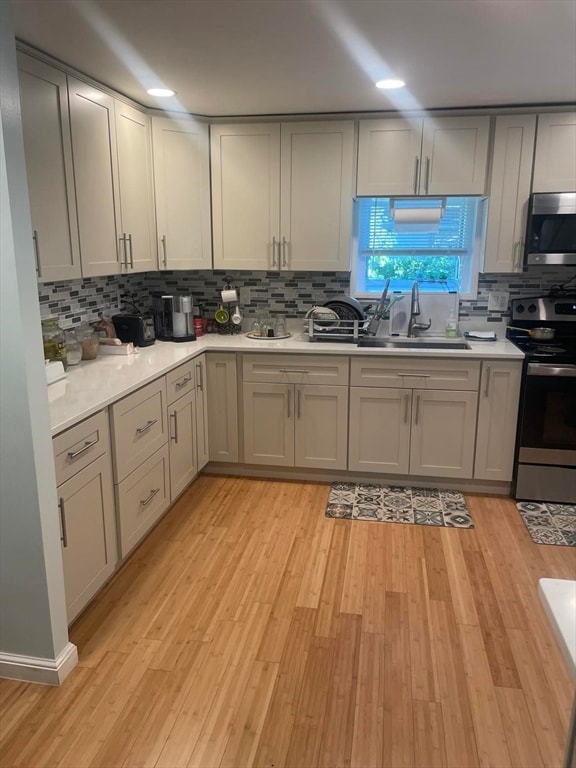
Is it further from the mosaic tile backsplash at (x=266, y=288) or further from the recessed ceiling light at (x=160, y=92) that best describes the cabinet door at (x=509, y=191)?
the recessed ceiling light at (x=160, y=92)

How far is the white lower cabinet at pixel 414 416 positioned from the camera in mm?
3445

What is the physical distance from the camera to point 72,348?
300 centimetres

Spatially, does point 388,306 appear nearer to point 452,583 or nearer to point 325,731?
point 452,583

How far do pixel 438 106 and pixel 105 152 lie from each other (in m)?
1.90

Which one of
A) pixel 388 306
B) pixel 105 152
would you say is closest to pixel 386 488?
pixel 388 306

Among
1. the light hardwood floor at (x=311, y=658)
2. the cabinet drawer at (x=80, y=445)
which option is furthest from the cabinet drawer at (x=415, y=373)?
the cabinet drawer at (x=80, y=445)

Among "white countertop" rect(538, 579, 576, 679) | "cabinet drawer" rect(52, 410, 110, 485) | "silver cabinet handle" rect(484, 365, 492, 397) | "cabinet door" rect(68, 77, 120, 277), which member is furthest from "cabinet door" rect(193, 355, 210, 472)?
"white countertop" rect(538, 579, 576, 679)

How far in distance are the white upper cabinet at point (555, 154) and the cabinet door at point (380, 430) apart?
147 cm

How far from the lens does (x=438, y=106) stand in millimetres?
3348

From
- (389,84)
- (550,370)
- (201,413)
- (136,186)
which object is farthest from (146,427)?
(550,370)

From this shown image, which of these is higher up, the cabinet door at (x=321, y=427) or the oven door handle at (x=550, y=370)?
the oven door handle at (x=550, y=370)

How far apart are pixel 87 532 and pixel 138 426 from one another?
57cm

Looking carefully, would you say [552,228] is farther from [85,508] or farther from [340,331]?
[85,508]

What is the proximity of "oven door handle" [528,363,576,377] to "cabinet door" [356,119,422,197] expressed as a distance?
127 centimetres
